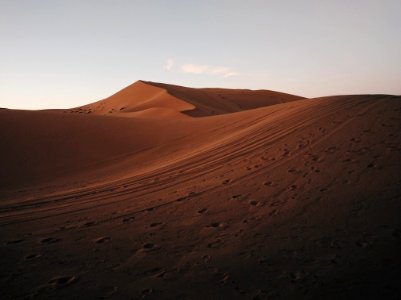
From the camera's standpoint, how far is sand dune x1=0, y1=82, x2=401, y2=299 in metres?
2.98

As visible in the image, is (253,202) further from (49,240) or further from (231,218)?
(49,240)

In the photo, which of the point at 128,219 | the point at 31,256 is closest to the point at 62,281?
the point at 31,256

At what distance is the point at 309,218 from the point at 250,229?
75cm

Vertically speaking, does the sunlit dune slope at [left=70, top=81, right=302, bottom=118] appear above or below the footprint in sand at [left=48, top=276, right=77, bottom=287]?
above

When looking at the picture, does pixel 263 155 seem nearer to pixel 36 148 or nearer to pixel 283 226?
pixel 283 226

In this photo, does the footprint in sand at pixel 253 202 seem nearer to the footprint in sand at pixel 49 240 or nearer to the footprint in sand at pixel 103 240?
the footprint in sand at pixel 103 240

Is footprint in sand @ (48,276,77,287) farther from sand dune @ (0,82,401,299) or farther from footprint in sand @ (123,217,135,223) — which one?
footprint in sand @ (123,217,135,223)

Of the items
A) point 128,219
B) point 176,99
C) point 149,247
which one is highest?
point 176,99

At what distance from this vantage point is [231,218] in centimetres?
437

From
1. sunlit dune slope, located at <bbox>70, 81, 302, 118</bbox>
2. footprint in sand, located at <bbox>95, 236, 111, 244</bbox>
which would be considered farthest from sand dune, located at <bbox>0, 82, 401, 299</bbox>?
sunlit dune slope, located at <bbox>70, 81, 302, 118</bbox>

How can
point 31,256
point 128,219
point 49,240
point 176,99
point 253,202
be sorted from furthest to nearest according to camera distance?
point 176,99, point 253,202, point 128,219, point 49,240, point 31,256

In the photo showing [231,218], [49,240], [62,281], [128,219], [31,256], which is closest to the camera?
[62,281]

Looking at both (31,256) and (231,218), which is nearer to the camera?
(31,256)

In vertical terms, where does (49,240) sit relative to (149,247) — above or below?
above
